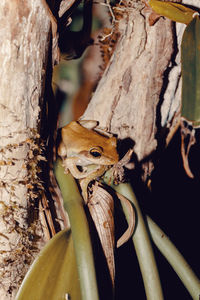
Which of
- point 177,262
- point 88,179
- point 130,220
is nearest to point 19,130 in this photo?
point 88,179

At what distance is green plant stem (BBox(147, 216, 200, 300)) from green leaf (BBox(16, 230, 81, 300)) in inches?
7.0

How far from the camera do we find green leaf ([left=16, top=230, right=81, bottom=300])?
1.65 ft

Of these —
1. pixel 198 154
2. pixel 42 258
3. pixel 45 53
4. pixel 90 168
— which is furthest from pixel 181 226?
pixel 45 53

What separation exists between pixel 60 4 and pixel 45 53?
10 cm

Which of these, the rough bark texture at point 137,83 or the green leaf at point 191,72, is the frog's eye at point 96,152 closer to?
the rough bark texture at point 137,83

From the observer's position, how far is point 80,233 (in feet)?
1.65

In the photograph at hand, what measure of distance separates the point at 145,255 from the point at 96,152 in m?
0.25

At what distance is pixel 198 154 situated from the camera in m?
1.17

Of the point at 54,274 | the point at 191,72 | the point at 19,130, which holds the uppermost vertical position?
the point at 191,72

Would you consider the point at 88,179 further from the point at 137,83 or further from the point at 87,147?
the point at 137,83

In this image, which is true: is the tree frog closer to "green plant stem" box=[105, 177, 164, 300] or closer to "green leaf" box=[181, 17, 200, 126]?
"green plant stem" box=[105, 177, 164, 300]

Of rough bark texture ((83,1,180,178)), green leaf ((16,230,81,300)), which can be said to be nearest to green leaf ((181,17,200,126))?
rough bark texture ((83,1,180,178))

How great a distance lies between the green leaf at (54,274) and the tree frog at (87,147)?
0.54 ft

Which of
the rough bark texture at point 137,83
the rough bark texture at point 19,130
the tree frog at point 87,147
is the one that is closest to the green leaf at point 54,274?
the rough bark texture at point 19,130
